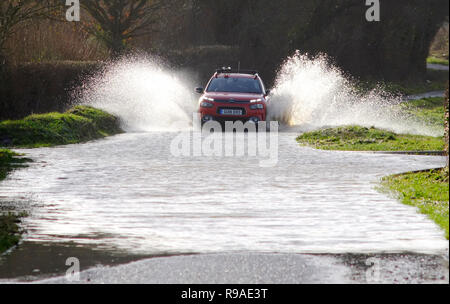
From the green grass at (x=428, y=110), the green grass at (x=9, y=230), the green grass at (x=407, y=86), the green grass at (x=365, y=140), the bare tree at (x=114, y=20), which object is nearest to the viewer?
the green grass at (x=9, y=230)

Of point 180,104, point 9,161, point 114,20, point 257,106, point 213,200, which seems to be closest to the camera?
point 213,200

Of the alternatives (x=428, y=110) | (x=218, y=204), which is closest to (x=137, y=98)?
(x=428, y=110)

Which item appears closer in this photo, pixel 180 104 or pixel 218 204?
pixel 218 204

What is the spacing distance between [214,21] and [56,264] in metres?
40.1

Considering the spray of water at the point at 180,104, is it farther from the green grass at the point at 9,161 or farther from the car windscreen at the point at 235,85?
the green grass at the point at 9,161

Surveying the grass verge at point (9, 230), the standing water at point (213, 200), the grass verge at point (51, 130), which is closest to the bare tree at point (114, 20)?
the grass verge at point (51, 130)

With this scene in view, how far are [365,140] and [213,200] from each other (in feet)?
35.1

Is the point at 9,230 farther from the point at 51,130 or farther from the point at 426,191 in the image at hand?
the point at 51,130

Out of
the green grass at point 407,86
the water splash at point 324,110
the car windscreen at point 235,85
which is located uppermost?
the car windscreen at point 235,85

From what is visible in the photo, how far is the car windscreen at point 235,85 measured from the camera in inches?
1135

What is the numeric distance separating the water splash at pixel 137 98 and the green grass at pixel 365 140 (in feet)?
22.4

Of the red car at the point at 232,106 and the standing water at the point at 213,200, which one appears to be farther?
the red car at the point at 232,106

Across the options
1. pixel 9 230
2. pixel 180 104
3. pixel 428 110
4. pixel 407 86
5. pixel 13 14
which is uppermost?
pixel 13 14

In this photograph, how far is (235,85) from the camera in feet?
95.7
